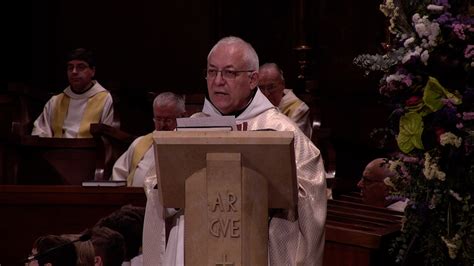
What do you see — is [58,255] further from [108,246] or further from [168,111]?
[168,111]

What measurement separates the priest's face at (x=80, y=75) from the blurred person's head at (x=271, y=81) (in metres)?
1.77

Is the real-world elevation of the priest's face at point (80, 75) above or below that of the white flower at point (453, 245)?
above

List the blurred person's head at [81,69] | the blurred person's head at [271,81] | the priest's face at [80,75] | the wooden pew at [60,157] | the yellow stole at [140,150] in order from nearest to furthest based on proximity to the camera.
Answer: the yellow stole at [140,150], the wooden pew at [60,157], the blurred person's head at [271,81], the blurred person's head at [81,69], the priest's face at [80,75]

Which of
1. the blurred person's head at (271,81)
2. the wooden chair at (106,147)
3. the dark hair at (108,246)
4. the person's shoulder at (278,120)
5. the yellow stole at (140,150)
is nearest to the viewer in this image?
the person's shoulder at (278,120)

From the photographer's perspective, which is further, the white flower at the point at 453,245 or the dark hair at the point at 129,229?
the dark hair at the point at 129,229

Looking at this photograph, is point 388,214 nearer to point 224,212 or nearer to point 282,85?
point 224,212

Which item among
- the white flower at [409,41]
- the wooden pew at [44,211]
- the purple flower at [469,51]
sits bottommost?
the wooden pew at [44,211]

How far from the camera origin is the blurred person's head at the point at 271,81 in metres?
8.44

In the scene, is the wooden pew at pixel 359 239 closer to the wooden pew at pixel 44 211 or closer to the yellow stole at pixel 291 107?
the wooden pew at pixel 44 211

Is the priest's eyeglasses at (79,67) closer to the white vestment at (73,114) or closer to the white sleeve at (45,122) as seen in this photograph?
the white vestment at (73,114)

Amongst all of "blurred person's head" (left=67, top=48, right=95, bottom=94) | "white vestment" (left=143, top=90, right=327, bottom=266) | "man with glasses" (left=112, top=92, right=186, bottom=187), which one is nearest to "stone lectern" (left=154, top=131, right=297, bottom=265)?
"white vestment" (left=143, top=90, right=327, bottom=266)

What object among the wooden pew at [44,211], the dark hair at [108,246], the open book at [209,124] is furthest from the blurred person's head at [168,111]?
the open book at [209,124]

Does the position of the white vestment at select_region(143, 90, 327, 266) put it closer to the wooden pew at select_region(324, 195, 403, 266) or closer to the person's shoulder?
the person's shoulder

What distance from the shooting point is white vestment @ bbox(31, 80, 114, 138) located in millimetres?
9234
